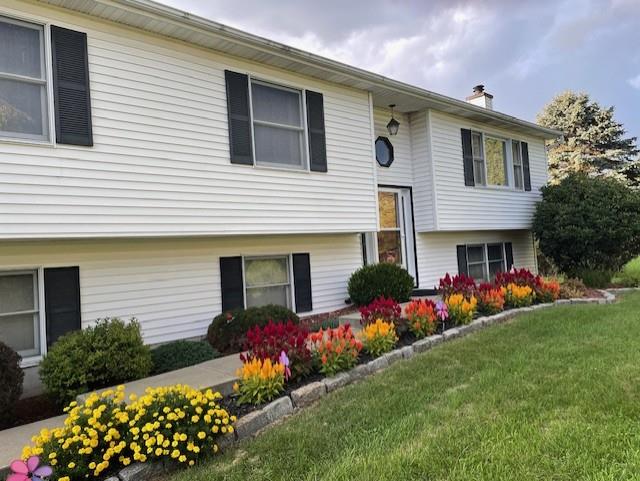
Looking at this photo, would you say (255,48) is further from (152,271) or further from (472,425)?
(472,425)

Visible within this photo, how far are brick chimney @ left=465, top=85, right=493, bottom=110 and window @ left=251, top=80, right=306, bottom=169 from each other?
308 inches

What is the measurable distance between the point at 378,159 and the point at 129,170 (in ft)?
19.5

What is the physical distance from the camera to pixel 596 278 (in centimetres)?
1178

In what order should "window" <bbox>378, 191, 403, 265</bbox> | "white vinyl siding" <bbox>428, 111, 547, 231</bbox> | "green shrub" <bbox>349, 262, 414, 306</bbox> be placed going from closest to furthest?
"green shrub" <bbox>349, 262, 414, 306</bbox> → "window" <bbox>378, 191, 403, 265</bbox> → "white vinyl siding" <bbox>428, 111, 547, 231</bbox>

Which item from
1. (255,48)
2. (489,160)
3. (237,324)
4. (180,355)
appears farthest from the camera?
(489,160)

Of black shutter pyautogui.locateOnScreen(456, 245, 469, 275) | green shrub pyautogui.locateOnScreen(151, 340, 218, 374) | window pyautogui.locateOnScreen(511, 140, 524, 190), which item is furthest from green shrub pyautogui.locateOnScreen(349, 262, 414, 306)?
window pyautogui.locateOnScreen(511, 140, 524, 190)

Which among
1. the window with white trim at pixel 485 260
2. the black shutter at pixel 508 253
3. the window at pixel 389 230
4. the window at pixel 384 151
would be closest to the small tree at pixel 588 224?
the black shutter at pixel 508 253

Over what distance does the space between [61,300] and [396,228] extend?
7151 mm

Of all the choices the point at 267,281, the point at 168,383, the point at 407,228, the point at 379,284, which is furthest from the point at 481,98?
the point at 168,383

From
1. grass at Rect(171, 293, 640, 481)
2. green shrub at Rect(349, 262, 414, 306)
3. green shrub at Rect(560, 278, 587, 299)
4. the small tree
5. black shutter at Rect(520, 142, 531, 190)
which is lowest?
grass at Rect(171, 293, 640, 481)

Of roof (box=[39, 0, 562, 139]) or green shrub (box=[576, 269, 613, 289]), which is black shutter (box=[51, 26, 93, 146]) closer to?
roof (box=[39, 0, 562, 139])

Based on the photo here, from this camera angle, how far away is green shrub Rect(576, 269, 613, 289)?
1173cm

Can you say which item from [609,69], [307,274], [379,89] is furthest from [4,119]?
[609,69]

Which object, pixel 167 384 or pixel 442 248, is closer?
pixel 167 384
